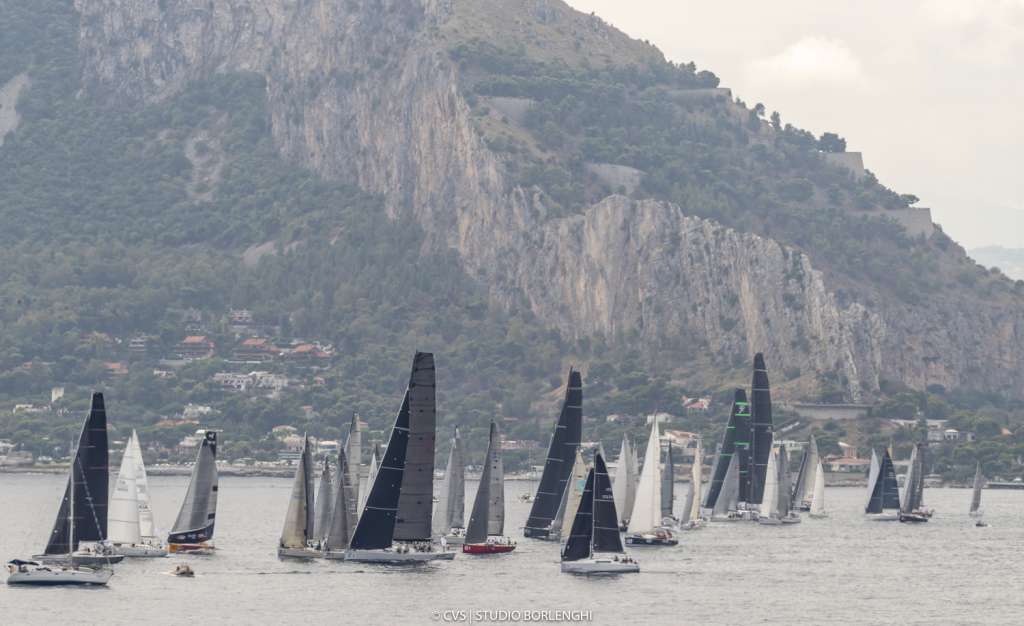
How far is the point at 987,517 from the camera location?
192750mm

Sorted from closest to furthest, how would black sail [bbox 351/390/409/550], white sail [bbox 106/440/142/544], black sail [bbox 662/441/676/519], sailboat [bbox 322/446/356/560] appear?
black sail [bbox 351/390/409/550]
sailboat [bbox 322/446/356/560]
white sail [bbox 106/440/142/544]
black sail [bbox 662/441/676/519]

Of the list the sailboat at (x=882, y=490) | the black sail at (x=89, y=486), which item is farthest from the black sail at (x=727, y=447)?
the black sail at (x=89, y=486)

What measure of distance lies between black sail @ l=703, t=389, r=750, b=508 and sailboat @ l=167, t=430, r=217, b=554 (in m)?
48.7

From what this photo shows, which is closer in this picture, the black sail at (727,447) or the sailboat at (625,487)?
the sailboat at (625,487)

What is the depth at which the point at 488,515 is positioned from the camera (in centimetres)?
12950

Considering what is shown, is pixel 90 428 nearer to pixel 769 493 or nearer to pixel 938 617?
pixel 938 617

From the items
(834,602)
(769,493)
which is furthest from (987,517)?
(834,602)

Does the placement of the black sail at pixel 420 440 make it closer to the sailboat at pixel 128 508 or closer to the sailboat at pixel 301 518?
the sailboat at pixel 301 518

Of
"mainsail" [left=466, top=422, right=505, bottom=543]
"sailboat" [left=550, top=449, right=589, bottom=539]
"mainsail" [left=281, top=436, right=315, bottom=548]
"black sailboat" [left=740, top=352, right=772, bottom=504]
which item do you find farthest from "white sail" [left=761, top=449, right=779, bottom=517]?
"mainsail" [left=281, top=436, right=315, bottom=548]

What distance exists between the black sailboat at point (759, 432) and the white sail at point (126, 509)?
56.6 m

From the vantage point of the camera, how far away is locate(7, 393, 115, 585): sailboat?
110m

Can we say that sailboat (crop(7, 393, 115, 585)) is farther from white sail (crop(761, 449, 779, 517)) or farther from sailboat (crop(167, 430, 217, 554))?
white sail (crop(761, 449, 779, 517))

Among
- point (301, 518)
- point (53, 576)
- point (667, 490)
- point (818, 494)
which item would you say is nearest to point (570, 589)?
point (301, 518)

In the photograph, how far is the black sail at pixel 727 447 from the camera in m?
169
